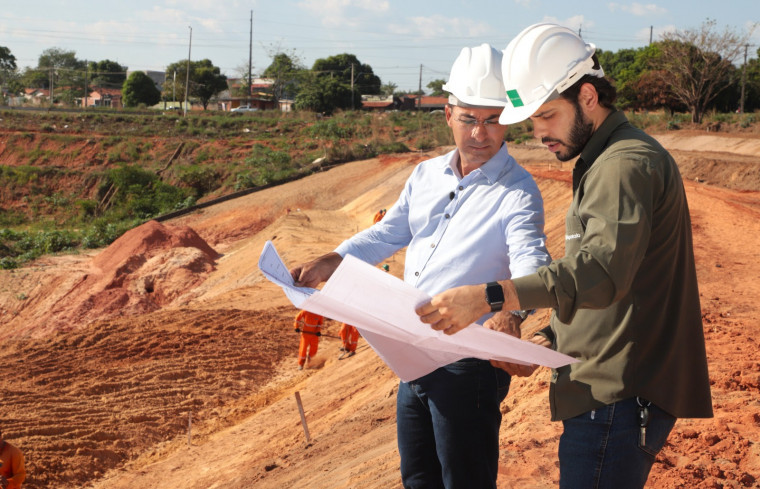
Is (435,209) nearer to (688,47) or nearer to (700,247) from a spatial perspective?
(700,247)

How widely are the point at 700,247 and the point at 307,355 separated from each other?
6.49 meters

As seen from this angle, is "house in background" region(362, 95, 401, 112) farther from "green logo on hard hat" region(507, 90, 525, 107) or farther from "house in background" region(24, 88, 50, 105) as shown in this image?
"green logo on hard hat" region(507, 90, 525, 107)

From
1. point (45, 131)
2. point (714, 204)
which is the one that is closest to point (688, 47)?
point (714, 204)

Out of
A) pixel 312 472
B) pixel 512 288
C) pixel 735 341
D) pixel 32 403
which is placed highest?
pixel 512 288

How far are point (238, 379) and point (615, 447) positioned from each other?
10170 mm

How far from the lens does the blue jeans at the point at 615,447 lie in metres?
2.16

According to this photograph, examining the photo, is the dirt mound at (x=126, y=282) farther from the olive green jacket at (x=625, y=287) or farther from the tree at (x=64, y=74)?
the tree at (x=64, y=74)

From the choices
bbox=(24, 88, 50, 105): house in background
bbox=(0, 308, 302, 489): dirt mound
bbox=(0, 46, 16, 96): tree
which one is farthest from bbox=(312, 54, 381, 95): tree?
bbox=(0, 308, 302, 489): dirt mound

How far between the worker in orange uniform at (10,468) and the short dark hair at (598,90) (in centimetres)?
641

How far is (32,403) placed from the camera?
10516mm

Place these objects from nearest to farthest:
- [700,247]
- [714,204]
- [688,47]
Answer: [700,247] < [714,204] < [688,47]

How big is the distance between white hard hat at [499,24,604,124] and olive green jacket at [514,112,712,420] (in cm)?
20

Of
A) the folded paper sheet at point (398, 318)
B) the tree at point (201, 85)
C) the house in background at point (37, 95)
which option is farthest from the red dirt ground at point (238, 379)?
the house in background at point (37, 95)

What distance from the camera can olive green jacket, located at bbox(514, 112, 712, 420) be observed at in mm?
1917
